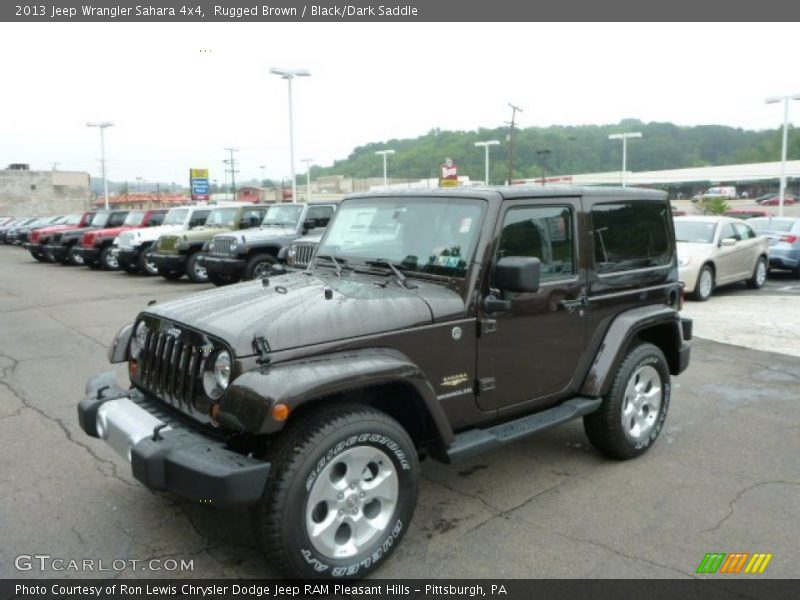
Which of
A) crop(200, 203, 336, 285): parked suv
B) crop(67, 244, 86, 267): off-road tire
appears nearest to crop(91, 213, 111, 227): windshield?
crop(67, 244, 86, 267): off-road tire

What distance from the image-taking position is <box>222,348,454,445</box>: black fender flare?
2.84 metres

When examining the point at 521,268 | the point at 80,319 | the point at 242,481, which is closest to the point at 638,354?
the point at 521,268

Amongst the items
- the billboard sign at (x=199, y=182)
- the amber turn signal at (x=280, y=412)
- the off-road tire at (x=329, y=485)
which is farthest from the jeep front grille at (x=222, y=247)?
the billboard sign at (x=199, y=182)

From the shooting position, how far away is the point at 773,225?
17.3 meters

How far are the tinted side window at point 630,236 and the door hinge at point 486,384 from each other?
1.22 metres

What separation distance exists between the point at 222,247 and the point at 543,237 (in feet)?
35.4

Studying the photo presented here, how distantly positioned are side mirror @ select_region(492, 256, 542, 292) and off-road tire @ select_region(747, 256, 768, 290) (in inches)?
493

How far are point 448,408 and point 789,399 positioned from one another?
4.32 meters

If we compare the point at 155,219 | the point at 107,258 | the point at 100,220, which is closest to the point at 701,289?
the point at 107,258

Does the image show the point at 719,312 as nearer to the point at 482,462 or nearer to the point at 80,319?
the point at 482,462

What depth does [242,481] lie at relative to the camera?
277cm

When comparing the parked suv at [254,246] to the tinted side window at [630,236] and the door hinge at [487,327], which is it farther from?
the door hinge at [487,327]

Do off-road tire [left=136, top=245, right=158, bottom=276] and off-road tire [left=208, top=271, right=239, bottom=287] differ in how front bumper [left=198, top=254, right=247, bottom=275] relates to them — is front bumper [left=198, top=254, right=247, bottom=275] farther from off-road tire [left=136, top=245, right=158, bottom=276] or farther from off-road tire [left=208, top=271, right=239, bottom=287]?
off-road tire [left=136, top=245, right=158, bottom=276]

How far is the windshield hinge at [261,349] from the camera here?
3.03 m
